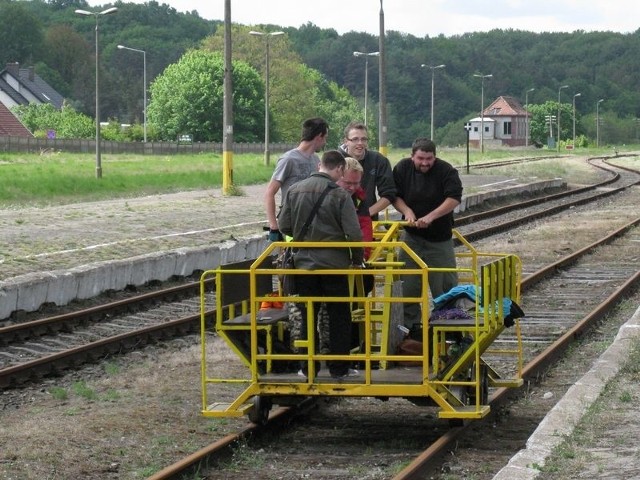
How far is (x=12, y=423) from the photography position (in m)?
9.74

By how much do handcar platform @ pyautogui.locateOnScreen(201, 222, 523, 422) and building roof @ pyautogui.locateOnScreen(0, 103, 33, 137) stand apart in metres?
93.8

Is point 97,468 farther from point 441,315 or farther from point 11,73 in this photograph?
point 11,73

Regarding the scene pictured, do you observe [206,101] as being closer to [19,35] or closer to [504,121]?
[19,35]

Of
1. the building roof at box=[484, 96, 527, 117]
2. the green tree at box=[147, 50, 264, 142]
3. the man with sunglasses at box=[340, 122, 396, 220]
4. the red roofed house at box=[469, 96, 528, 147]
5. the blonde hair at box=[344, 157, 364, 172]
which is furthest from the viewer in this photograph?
the red roofed house at box=[469, 96, 528, 147]

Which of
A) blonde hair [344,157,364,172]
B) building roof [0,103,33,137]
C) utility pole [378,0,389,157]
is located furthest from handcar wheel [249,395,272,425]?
building roof [0,103,33,137]

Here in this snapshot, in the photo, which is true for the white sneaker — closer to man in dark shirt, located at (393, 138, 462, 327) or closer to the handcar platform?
the handcar platform

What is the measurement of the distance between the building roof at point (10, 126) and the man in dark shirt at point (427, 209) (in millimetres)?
92912

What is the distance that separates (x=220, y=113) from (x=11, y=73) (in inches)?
1441

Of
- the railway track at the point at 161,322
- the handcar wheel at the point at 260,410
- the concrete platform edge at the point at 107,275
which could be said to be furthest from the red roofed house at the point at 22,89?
the handcar wheel at the point at 260,410

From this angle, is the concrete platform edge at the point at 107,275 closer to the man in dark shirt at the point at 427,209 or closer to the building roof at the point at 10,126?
the man in dark shirt at the point at 427,209

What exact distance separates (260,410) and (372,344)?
44.0 inches

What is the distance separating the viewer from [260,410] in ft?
30.2

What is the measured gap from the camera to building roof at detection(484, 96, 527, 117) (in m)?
168

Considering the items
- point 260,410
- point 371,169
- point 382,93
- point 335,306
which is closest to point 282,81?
point 382,93
